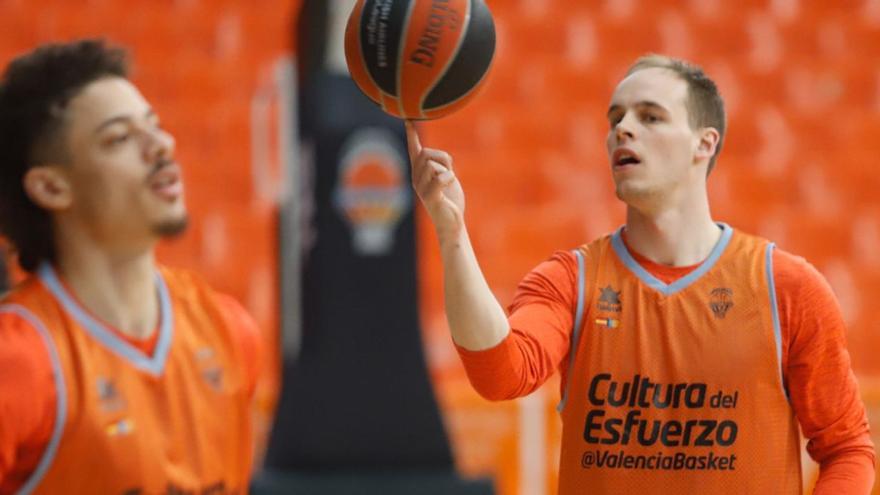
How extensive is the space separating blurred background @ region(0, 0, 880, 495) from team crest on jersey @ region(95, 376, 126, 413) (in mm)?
2315

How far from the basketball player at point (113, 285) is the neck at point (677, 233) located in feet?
3.10

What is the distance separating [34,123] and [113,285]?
1.22 ft

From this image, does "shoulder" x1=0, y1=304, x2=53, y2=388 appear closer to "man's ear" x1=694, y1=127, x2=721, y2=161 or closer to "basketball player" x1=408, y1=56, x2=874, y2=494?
"basketball player" x1=408, y1=56, x2=874, y2=494

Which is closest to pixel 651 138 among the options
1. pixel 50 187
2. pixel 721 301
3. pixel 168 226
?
pixel 721 301

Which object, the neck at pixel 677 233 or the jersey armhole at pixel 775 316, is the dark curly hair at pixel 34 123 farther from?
the jersey armhole at pixel 775 316

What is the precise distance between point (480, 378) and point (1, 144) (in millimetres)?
1216

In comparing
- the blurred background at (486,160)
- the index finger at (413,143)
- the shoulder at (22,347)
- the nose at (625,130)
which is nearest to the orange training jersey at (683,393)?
the nose at (625,130)

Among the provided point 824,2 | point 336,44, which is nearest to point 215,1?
point 824,2

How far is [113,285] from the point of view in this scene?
115 inches

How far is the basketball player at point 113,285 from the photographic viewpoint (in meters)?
2.75

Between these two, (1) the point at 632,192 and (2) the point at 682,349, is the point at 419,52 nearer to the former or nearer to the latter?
(1) the point at 632,192

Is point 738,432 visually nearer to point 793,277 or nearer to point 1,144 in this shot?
point 793,277

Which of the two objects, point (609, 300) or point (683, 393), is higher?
point (609, 300)

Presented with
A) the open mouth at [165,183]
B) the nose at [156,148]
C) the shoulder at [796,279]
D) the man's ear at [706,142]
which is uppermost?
the man's ear at [706,142]
